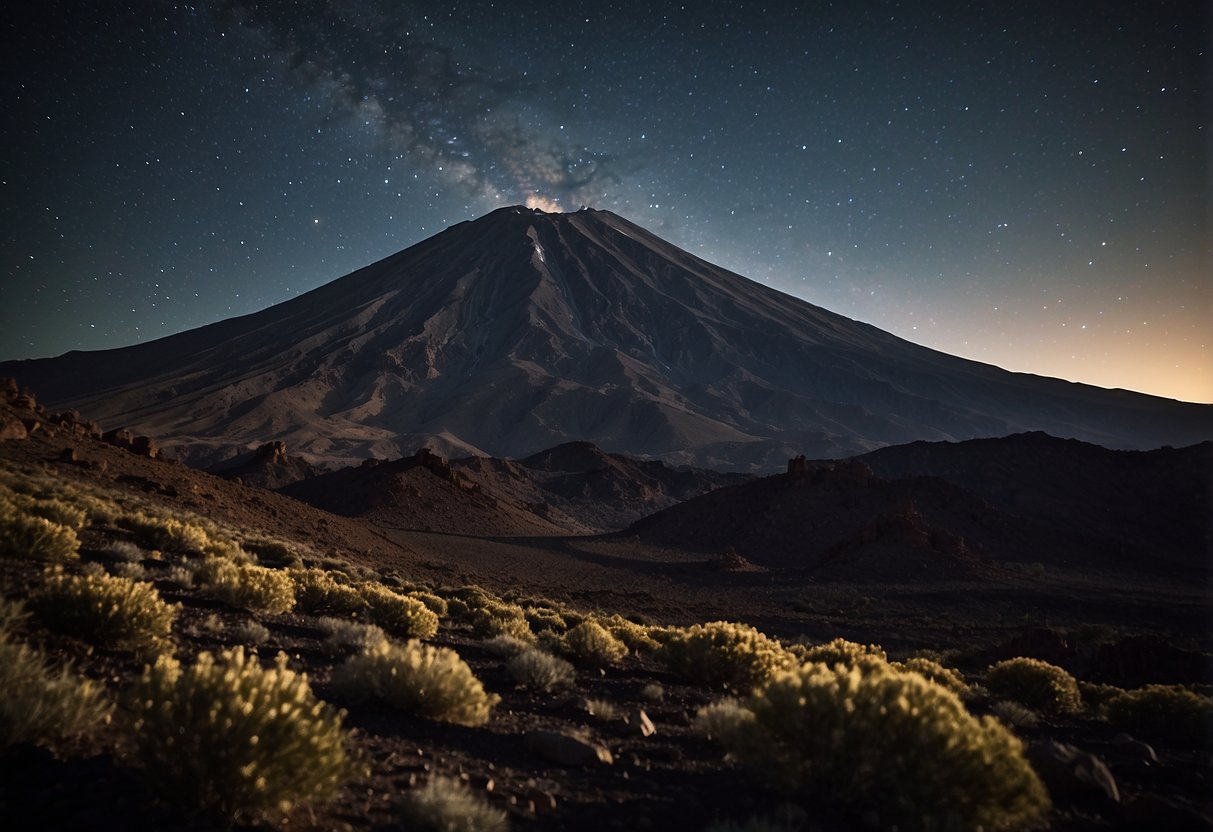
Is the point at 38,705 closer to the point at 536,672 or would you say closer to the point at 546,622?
the point at 536,672

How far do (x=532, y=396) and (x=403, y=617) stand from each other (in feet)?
460

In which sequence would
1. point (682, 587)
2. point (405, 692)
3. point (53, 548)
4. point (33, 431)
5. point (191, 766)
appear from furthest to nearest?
point (682, 587)
point (33, 431)
point (53, 548)
point (405, 692)
point (191, 766)

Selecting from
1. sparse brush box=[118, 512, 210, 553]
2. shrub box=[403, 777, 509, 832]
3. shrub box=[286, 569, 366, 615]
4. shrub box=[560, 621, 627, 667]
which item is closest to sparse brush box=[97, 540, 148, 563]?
sparse brush box=[118, 512, 210, 553]

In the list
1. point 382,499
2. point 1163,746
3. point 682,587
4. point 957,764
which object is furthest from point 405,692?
point 382,499

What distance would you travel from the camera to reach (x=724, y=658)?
7504 mm

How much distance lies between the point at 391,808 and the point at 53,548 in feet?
25.1

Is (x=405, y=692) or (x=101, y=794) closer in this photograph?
(x=101, y=794)

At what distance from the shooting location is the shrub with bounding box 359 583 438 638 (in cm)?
837

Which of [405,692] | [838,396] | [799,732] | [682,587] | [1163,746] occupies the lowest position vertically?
[682,587]

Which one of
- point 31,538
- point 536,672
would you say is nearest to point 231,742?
point 536,672

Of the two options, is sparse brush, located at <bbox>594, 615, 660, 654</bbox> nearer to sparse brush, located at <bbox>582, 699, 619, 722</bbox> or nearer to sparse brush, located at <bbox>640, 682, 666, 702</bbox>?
sparse brush, located at <bbox>640, 682, 666, 702</bbox>

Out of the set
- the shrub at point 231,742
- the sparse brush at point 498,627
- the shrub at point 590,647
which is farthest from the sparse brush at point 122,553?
the shrub at point 231,742

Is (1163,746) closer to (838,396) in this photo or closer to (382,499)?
(382,499)

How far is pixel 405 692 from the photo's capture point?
4629 millimetres
